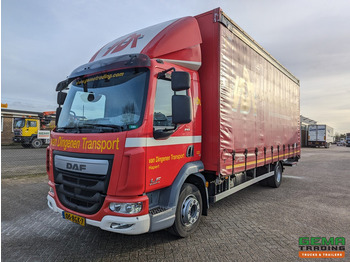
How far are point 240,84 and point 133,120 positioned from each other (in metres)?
2.82

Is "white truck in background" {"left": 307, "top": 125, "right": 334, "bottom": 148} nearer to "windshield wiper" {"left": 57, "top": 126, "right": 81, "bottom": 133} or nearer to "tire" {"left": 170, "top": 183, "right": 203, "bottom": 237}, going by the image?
"tire" {"left": 170, "top": 183, "right": 203, "bottom": 237}

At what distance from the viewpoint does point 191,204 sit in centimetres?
372

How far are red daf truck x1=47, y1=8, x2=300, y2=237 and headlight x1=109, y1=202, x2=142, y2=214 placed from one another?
1 cm

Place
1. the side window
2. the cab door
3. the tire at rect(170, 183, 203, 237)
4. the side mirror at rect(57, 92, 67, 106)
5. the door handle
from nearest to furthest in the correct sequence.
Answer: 1. the cab door
2. the side window
3. the tire at rect(170, 183, 203, 237)
4. the door handle
5. the side mirror at rect(57, 92, 67, 106)

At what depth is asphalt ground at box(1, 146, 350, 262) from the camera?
10.6 feet

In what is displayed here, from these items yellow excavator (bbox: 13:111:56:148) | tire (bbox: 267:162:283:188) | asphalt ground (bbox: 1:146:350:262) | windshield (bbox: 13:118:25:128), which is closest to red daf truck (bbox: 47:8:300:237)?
asphalt ground (bbox: 1:146:350:262)

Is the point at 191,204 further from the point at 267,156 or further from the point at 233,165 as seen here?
the point at 267,156

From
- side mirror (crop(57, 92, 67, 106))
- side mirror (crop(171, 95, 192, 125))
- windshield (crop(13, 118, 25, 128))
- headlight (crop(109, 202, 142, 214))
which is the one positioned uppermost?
windshield (crop(13, 118, 25, 128))

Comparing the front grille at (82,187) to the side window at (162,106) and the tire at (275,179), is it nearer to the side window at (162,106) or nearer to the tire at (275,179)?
the side window at (162,106)

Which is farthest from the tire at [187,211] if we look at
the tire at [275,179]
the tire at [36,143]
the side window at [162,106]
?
the tire at [36,143]

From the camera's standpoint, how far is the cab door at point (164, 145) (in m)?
3.08

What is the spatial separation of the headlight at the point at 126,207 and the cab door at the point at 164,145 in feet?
0.82

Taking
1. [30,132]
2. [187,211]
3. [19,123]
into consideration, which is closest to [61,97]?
[187,211]

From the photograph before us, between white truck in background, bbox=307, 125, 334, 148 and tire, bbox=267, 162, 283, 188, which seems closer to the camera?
tire, bbox=267, 162, 283, 188
